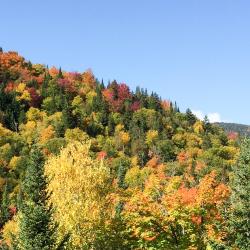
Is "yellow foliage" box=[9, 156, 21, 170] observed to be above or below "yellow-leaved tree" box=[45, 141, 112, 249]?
above

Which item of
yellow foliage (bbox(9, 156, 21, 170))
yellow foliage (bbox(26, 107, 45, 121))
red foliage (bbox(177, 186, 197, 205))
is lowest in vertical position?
red foliage (bbox(177, 186, 197, 205))

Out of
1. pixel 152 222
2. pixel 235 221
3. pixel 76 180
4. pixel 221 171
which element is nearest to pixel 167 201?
pixel 152 222

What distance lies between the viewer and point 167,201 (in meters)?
34.4

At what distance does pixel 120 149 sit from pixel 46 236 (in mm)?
153896

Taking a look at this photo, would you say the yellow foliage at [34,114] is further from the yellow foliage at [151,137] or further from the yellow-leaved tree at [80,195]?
the yellow-leaved tree at [80,195]

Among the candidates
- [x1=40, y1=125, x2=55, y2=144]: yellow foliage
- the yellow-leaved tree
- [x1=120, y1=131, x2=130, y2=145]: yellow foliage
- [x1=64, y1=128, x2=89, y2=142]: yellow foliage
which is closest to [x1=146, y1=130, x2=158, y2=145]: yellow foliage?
[x1=120, y1=131, x2=130, y2=145]: yellow foliage

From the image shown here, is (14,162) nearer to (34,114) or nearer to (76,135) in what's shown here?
(76,135)

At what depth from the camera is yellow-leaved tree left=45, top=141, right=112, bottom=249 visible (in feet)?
136

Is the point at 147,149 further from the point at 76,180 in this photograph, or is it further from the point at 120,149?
the point at 76,180

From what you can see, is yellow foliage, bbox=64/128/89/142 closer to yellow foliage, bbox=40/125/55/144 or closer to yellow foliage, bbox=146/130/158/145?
yellow foliage, bbox=40/125/55/144

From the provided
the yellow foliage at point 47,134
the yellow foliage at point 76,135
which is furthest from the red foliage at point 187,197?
the yellow foliage at point 76,135

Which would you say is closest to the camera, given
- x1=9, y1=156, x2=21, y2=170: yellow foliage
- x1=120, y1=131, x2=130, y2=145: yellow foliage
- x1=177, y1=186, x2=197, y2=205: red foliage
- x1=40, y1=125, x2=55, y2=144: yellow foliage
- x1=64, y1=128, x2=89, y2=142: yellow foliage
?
x1=177, y1=186, x2=197, y2=205: red foliage

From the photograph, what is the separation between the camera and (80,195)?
142 feet

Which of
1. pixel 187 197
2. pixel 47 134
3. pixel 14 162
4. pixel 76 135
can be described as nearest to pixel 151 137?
pixel 76 135
